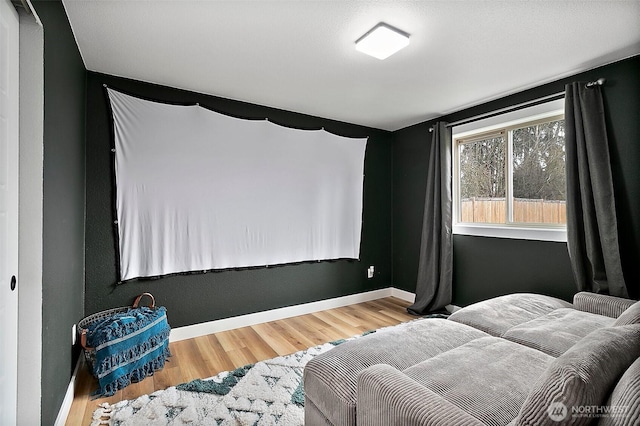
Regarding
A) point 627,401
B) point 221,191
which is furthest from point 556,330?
point 221,191

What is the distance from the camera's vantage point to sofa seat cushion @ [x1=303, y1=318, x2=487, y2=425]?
57.3 inches

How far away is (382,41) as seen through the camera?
212 cm

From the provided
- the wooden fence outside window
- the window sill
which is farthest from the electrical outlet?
the wooden fence outside window

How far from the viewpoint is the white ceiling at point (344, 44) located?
1869mm

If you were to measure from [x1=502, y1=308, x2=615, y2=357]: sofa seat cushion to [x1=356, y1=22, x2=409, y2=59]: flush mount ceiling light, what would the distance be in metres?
2.02

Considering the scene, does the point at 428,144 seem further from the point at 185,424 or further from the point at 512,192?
the point at 185,424

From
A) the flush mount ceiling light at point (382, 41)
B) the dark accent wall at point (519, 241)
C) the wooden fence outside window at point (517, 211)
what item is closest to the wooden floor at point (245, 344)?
the dark accent wall at point (519, 241)

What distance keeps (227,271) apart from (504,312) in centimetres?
254

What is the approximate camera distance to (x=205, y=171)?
10.3 ft

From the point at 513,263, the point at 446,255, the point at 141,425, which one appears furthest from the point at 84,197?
the point at 513,263

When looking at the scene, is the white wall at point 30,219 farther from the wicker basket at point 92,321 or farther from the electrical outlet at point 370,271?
the electrical outlet at point 370,271

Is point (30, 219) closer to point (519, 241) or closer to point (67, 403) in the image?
point (67, 403)

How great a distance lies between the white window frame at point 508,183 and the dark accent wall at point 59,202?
3.66m

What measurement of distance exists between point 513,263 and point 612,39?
201 cm
